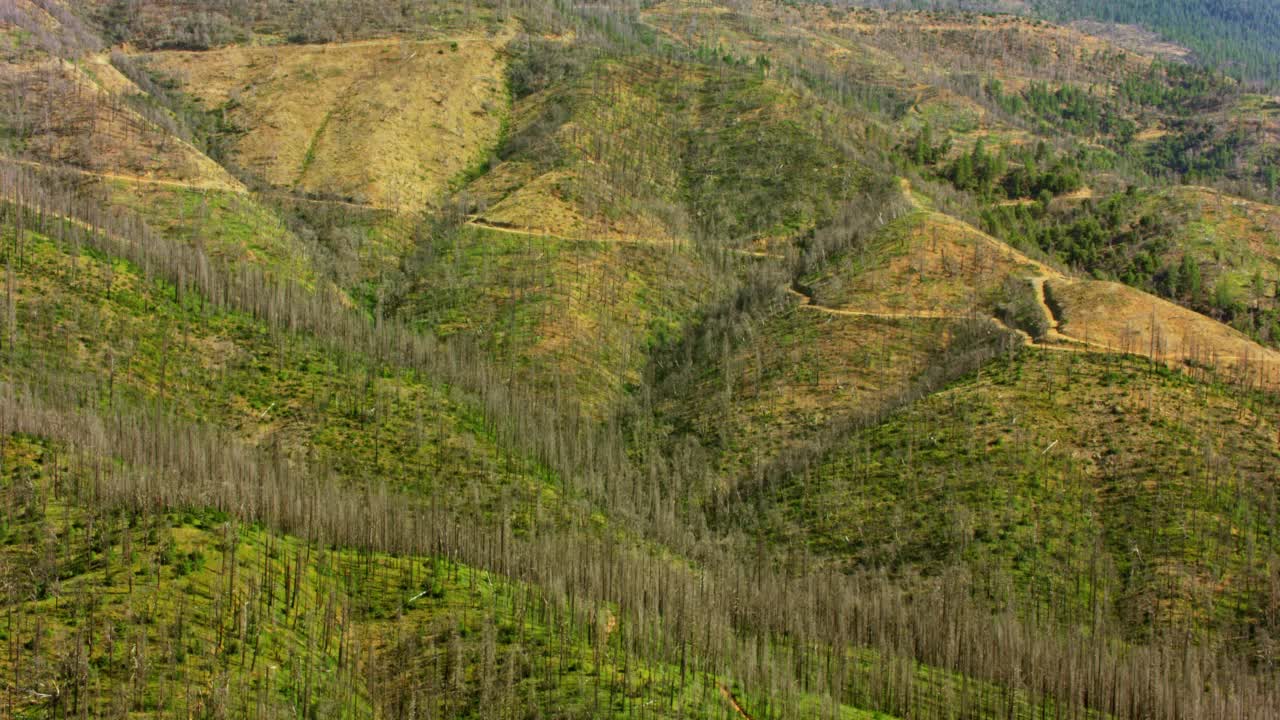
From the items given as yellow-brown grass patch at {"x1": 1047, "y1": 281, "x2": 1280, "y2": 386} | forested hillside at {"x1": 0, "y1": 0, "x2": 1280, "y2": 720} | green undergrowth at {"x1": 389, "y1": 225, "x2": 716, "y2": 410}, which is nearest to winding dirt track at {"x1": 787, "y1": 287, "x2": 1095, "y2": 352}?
forested hillside at {"x1": 0, "y1": 0, "x2": 1280, "y2": 720}

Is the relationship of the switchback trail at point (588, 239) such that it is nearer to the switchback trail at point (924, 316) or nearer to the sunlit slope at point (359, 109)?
the sunlit slope at point (359, 109)

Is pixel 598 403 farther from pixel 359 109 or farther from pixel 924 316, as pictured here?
pixel 359 109

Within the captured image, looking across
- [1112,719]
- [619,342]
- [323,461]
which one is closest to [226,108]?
[619,342]

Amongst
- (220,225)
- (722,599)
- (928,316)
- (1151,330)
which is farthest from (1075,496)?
(220,225)

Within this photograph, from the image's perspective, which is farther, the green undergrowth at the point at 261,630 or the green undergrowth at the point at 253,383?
the green undergrowth at the point at 253,383

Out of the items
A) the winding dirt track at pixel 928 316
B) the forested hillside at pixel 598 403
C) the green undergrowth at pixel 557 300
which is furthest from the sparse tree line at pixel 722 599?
the winding dirt track at pixel 928 316

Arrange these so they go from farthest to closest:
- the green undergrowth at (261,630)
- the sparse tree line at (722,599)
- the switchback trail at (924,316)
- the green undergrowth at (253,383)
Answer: the switchback trail at (924,316), the green undergrowth at (253,383), the sparse tree line at (722,599), the green undergrowth at (261,630)

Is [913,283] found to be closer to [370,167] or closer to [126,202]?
[370,167]

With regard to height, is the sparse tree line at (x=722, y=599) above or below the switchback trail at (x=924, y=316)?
below
